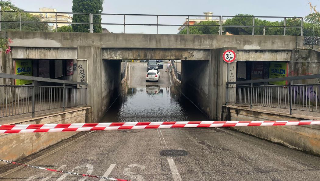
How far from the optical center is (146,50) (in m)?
13.4

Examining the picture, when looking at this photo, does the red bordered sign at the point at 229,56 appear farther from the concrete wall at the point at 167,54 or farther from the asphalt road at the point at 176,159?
the asphalt road at the point at 176,159

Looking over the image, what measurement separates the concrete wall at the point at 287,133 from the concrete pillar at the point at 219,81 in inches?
83.0

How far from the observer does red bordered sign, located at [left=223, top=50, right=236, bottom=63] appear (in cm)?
1228

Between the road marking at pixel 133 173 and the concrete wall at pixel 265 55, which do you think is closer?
the road marking at pixel 133 173

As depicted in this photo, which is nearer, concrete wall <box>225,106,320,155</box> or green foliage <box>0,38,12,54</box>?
concrete wall <box>225,106,320,155</box>

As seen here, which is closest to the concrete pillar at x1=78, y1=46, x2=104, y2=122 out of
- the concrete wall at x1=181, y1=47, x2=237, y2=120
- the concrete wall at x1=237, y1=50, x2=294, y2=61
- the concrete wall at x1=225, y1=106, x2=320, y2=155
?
the concrete wall at x1=181, y1=47, x2=237, y2=120

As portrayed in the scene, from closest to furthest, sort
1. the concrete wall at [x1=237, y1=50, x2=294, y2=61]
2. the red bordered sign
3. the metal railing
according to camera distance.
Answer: the metal railing → the red bordered sign → the concrete wall at [x1=237, y1=50, x2=294, y2=61]

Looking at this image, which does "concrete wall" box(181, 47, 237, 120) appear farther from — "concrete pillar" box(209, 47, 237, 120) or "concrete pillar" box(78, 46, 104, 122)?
"concrete pillar" box(78, 46, 104, 122)

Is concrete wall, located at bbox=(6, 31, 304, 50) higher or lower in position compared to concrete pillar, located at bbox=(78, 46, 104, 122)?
higher

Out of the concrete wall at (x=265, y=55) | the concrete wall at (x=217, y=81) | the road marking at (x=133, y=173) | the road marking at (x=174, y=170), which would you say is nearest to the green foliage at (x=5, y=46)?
the road marking at (x=133, y=173)

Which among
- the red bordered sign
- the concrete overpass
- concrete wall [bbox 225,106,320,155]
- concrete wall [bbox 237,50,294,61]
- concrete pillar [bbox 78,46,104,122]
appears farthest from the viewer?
concrete wall [bbox 237,50,294,61]

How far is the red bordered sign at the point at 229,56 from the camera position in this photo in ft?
40.3

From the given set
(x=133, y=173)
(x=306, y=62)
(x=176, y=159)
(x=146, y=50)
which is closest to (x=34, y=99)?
(x=133, y=173)

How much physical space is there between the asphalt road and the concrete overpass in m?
3.99
